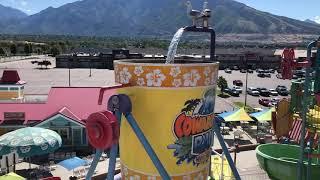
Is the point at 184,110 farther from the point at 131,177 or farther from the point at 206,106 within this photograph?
the point at 131,177

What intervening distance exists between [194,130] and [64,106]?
25270 mm

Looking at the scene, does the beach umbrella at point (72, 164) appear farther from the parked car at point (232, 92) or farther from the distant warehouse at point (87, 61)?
the distant warehouse at point (87, 61)

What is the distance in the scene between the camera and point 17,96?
36156 mm

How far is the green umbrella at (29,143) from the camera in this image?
2308 centimetres

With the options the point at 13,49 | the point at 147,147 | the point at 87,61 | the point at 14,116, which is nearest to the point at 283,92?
the point at 14,116

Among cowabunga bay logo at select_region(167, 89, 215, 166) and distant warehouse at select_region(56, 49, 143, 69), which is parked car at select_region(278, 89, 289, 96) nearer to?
distant warehouse at select_region(56, 49, 143, 69)

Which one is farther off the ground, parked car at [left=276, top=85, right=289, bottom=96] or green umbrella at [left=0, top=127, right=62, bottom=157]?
green umbrella at [left=0, top=127, right=62, bottom=157]

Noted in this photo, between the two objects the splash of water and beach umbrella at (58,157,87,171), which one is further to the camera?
beach umbrella at (58,157,87,171)

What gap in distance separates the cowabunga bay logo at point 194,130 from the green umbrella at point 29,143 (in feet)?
57.1

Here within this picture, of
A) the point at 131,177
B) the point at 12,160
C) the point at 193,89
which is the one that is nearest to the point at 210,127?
the point at 193,89

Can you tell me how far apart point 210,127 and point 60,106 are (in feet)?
82.4

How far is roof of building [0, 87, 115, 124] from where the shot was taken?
3083 centimetres

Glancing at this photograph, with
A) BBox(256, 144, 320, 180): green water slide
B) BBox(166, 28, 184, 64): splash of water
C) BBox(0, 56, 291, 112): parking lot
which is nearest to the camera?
BBox(166, 28, 184, 64): splash of water

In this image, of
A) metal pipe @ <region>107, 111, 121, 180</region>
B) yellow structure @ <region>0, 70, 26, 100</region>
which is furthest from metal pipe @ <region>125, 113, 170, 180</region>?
yellow structure @ <region>0, 70, 26, 100</region>
